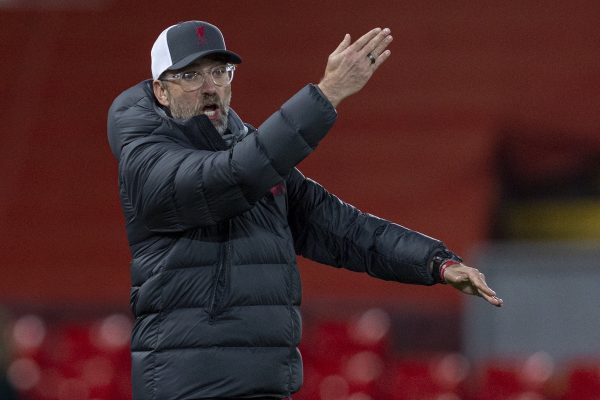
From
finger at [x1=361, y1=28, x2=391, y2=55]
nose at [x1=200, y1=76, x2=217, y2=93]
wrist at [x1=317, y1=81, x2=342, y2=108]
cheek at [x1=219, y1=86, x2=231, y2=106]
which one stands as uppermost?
finger at [x1=361, y1=28, x2=391, y2=55]

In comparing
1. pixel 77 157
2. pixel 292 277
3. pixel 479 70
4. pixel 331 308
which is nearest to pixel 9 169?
pixel 77 157

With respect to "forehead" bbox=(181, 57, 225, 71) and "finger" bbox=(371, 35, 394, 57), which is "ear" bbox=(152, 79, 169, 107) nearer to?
"forehead" bbox=(181, 57, 225, 71)

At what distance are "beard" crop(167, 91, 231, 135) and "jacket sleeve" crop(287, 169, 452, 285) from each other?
0.68 ft

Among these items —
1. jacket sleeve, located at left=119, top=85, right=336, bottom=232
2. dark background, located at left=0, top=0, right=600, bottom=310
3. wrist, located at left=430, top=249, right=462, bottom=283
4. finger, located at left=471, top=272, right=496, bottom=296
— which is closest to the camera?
jacket sleeve, located at left=119, top=85, right=336, bottom=232

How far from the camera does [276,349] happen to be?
197 centimetres

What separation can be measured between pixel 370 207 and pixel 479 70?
2.14ft

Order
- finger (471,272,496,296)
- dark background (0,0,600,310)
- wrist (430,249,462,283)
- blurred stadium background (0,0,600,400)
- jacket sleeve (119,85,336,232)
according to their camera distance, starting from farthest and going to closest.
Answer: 1. dark background (0,0,600,310)
2. blurred stadium background (0,0,600,400)
3. wrist (430,249,462,283)
4. finger (471,272,496,296)
5. jacket sleeve (119,85,336,232)

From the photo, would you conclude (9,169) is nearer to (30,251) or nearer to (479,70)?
(30,251)

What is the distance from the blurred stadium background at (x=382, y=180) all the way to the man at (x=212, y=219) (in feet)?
7.46

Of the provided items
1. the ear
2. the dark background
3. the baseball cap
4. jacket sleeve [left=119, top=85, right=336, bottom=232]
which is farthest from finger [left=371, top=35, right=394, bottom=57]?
the dark background

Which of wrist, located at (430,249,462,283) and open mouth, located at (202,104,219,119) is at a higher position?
open mouth, located at (202,104,219,119)

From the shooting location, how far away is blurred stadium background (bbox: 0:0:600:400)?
432 cm

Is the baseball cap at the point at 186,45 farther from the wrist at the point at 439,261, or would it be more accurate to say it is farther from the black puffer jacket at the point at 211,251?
the wrist at the point at 439,261

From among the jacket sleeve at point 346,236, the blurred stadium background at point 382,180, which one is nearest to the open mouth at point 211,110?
the jacket sleeve at point 346,236
